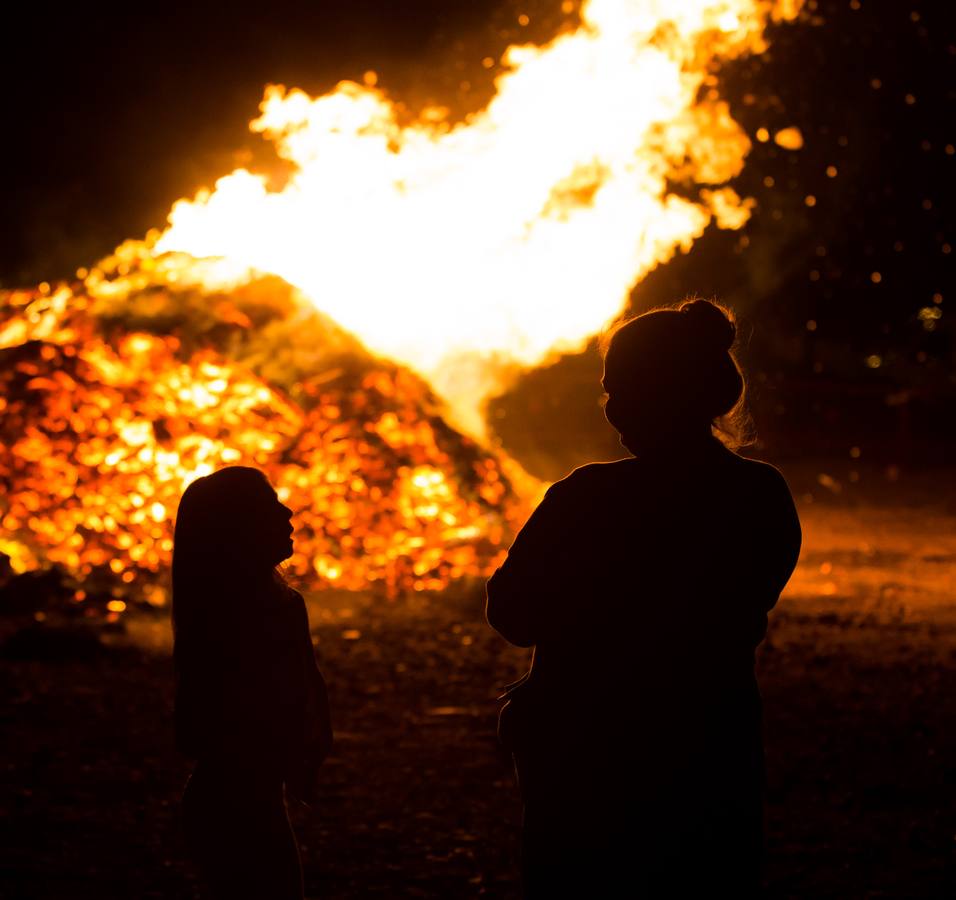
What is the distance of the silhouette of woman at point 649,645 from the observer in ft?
7.41

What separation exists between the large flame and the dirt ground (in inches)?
150

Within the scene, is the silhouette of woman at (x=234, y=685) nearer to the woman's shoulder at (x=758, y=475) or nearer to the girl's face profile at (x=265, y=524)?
the girl's face profile at (x=265, y=524)

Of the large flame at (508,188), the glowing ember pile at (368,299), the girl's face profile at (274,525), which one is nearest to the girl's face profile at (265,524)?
the girl's face profile at (274,525)

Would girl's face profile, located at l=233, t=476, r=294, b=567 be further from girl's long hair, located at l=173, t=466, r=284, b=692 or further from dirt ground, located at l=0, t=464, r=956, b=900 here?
dirt ground, located at l=0, t=464, r=956, b=900

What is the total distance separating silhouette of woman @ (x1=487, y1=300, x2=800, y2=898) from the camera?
226 cm

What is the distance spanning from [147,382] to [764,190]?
668 inches

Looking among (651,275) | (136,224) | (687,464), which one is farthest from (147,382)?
(651,275)

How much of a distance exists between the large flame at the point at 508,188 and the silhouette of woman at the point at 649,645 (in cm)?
955

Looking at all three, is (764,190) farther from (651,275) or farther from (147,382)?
(147,382)

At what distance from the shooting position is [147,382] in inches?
439

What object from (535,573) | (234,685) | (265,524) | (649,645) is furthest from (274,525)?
(649,645)

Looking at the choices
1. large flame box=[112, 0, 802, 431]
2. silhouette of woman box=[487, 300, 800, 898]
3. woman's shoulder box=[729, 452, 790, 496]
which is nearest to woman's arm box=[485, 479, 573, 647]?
silhouette of woman box=[487, 300, 800, 898]

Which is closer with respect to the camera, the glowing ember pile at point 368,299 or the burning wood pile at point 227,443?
the burning wood pile at point 227,443

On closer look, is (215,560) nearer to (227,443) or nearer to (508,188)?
(227,443)
